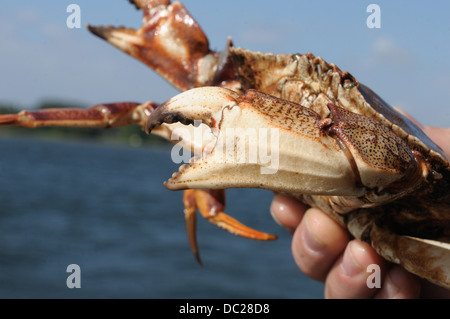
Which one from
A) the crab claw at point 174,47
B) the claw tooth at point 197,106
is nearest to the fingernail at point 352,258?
the crab claw at point 174,47

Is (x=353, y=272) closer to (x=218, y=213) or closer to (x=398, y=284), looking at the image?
(x=398, y=284)

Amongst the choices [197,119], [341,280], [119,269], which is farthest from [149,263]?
[197,119]

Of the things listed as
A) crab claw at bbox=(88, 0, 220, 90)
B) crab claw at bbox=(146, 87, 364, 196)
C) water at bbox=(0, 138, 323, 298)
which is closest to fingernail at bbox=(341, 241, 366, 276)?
crab claw at bbox=(146, 87, 364, 196)

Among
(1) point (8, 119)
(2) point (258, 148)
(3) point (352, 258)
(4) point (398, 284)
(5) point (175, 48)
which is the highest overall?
(5) point (175, 48)
